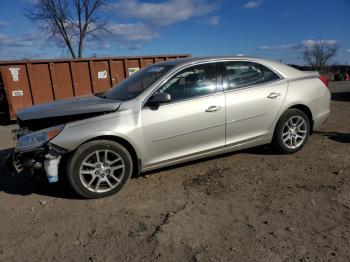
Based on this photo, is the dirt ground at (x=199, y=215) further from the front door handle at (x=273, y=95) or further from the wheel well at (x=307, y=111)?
the front door handle at (x=273, y=95)

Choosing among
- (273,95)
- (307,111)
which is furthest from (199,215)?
(307,111)

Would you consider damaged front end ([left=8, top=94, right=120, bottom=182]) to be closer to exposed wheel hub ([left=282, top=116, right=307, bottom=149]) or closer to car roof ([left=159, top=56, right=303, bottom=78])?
car roof ([left=159, top=56, right=303, bottom=78])

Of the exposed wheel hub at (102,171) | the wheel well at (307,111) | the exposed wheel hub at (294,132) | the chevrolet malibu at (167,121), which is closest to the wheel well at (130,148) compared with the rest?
the chevrolet malibu at (167,121)

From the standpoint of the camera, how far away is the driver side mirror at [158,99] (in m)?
4.22

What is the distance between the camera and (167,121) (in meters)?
4.37

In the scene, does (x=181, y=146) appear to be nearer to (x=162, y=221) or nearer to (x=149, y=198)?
(x=149, y=198)

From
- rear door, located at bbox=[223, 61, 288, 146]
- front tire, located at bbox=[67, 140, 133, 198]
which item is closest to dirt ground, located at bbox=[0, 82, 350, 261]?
front tire, located at bbox=[67, 140, 133, 198]

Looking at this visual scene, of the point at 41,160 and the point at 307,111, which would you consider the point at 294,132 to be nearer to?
the point at 307,111

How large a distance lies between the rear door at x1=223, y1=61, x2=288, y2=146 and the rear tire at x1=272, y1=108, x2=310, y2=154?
220 mm

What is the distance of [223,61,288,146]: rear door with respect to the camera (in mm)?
4812

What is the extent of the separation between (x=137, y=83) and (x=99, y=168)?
1367 millimetres

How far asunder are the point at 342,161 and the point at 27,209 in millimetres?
4218

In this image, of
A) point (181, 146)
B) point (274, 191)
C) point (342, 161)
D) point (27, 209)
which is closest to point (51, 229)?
point (27, 209)

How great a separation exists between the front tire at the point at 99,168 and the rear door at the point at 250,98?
153 cm
